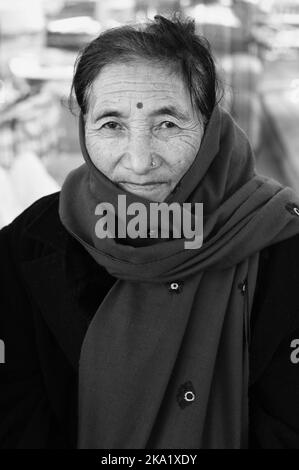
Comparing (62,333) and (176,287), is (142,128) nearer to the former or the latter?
(176,287)

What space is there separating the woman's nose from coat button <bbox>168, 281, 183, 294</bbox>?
243 mm

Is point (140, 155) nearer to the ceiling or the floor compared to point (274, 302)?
nearer to the ceiling

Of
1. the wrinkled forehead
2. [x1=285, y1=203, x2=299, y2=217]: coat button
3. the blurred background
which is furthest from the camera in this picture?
the blurred background

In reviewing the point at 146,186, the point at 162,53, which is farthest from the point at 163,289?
the point at 162,53

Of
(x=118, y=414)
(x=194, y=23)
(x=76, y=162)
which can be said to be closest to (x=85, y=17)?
(x=76, y=162)

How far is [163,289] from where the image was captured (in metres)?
1.37

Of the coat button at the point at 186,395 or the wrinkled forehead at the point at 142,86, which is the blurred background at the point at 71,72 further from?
the coat button at the point at 186,395

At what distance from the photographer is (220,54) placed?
5395 mm

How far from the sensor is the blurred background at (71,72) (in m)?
3.61

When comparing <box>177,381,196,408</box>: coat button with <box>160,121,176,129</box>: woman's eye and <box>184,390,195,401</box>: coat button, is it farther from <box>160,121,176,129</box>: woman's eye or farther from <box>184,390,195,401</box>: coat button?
<box>160,121,176,129</box>: woman's eye

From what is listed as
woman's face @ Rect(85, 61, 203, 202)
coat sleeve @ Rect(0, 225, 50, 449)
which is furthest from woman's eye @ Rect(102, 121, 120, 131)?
coat sleeve @ Rect(0, 225, 50, 449)

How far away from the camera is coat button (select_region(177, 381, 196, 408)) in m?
1.32

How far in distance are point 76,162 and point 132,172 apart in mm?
2170

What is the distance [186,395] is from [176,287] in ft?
0.73
